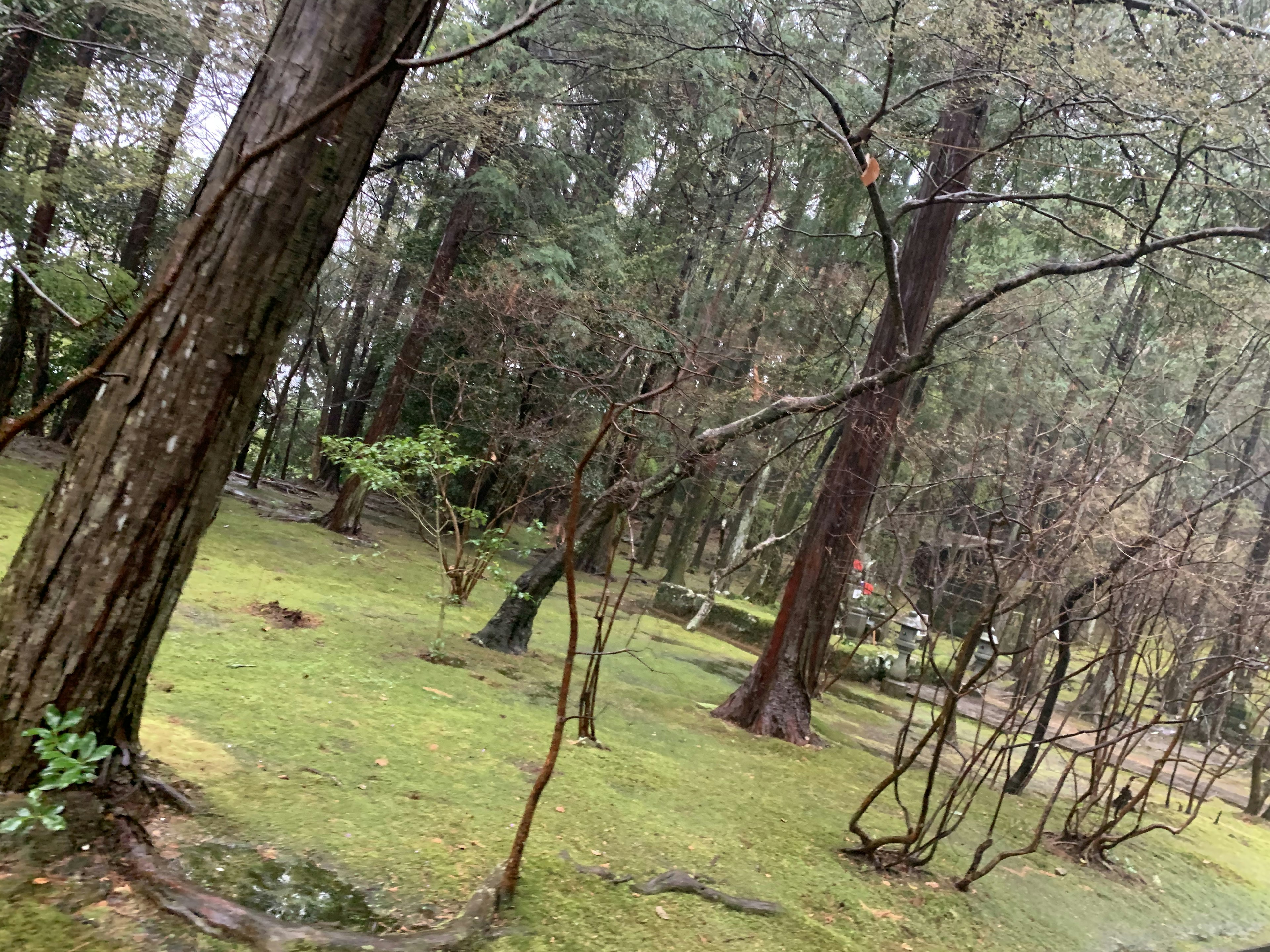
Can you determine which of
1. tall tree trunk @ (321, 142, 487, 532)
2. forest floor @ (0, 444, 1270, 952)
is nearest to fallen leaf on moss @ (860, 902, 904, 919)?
forest floor @ (0, 444, 1270, 952)

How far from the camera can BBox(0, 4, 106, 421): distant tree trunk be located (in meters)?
8.00

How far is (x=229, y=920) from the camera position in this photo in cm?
187

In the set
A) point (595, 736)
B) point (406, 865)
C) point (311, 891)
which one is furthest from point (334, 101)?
point (595, 736)

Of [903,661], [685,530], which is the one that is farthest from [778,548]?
[903,661]

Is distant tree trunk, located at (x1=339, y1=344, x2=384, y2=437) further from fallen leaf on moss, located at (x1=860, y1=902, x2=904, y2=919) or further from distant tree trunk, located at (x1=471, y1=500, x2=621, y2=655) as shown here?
fallen leaf on moss, located at (x1=860, y1=902, x2=904, y2=919)

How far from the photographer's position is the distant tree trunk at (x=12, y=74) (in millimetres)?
7855

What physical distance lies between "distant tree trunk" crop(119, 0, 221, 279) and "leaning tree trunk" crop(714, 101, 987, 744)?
702cm

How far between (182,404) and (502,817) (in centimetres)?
204

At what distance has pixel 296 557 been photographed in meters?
8.11

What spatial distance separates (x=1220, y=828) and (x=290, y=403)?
23068 millimetres

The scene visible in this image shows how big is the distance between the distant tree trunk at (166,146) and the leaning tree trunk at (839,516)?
702 cm

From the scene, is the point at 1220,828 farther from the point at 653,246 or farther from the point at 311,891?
the point at 653,246

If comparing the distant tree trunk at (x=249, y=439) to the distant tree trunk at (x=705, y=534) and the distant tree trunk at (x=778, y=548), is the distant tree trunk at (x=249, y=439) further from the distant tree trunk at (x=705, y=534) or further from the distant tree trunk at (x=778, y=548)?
the distant tree trunk at (x=705, y=534)

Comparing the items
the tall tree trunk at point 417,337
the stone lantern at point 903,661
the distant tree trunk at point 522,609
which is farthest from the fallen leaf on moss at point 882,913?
the tall tree trunk at point 417,337
